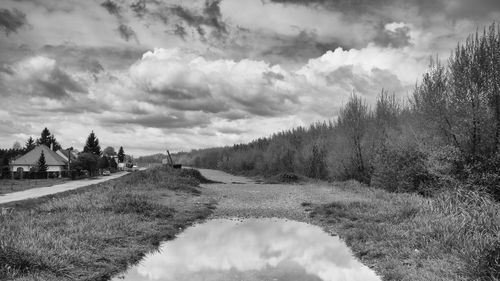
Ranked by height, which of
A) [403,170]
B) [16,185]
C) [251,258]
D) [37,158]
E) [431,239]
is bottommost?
[251,258]

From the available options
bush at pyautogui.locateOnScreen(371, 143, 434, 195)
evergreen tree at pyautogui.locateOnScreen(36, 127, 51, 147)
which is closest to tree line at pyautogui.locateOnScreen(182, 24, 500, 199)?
bush at pyautogui.locateOnScreen(371, 143, 434, 195)

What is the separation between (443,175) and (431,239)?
10335mm

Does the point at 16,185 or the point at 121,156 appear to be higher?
the point at 121,156

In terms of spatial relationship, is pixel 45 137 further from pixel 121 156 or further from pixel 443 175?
pixel 443 175

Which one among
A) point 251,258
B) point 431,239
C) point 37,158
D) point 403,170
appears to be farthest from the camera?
point 37,158

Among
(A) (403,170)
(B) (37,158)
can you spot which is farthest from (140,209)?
(B) (37,158)

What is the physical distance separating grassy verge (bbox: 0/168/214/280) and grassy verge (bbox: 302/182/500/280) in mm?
5896

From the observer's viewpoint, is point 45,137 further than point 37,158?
Yes

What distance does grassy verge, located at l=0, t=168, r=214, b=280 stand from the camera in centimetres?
867

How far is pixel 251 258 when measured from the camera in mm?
11406

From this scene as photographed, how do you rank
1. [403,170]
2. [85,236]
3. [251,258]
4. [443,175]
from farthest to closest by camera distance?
[403,170] → [443,175] → [85,236] → [251,258]

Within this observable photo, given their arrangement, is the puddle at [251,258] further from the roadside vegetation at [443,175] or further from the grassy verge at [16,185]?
the grassy verge at [16,185]

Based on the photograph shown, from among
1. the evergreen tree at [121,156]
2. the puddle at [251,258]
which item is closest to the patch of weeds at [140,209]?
the puddle at [251,258]

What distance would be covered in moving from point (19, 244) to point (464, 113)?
19.1 metres
